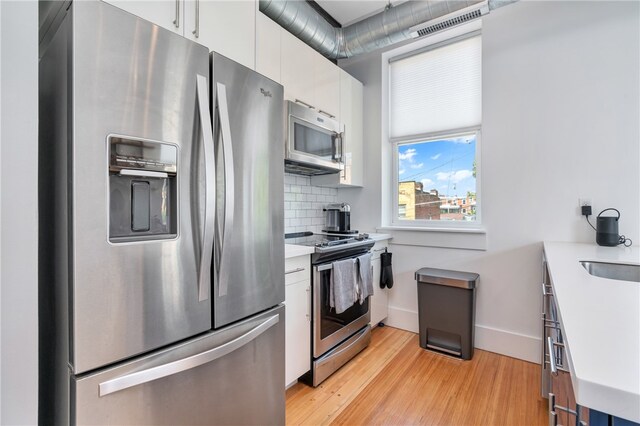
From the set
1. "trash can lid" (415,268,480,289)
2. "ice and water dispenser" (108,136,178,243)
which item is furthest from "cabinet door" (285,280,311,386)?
"trash can lid" (415,268,480,289)

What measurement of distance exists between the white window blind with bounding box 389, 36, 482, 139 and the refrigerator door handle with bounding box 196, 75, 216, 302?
92.7 inches

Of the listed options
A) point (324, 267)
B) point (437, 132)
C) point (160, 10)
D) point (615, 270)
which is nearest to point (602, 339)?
point (615, 270)

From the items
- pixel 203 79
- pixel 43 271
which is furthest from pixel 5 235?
pixel 203 79

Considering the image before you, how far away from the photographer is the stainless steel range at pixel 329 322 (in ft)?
6.55

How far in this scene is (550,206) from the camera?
229 centimetres

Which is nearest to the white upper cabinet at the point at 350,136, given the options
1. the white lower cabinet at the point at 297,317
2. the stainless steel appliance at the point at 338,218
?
the stainless steel appliance at the point at 338,218

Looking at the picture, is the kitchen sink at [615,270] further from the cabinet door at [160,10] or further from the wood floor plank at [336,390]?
the cabinet door at [160,10]

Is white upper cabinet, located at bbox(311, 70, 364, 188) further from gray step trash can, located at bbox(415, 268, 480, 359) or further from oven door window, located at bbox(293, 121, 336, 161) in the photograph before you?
gray step trash can, located at bbox(415, 268, 480, 359)

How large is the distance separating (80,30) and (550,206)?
9.39 ft

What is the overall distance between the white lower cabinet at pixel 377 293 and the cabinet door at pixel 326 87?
127 centimetres

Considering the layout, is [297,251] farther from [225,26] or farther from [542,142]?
[542,142]

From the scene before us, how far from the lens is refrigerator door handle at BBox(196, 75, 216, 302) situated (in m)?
1.10

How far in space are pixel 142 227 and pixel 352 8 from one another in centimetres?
268

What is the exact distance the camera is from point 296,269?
1.86 m
